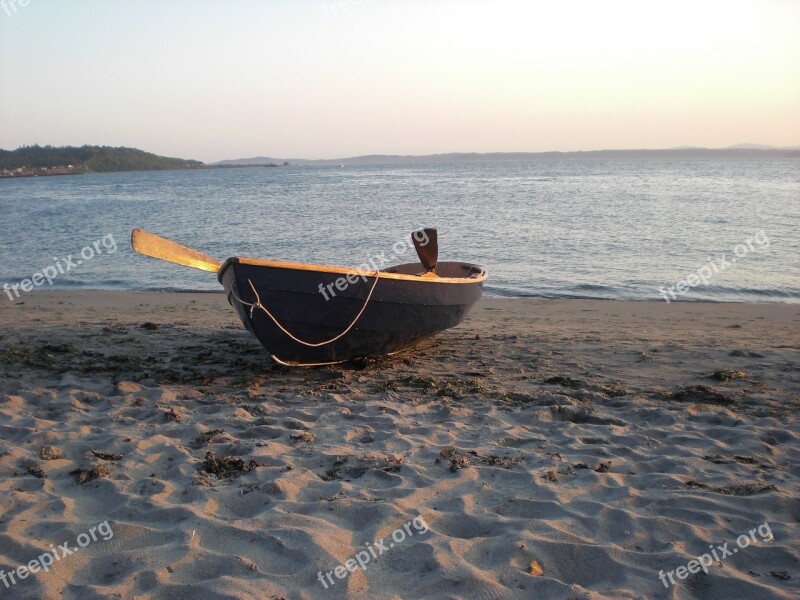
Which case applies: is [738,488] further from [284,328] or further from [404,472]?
[284,328]

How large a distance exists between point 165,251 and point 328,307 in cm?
168

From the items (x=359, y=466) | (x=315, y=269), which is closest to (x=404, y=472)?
(x=359, y=466)

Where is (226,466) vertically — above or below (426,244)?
below

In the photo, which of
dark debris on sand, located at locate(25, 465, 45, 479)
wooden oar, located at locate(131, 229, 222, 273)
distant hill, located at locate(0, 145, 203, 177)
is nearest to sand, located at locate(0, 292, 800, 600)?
dark debris on sand, located at locate(25, 465, 45, 479)

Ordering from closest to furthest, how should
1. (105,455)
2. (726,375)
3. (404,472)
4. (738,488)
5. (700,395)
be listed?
(738,488) < (404,472) < (105,455) < (700,395) < (726,375)

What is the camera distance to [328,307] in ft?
21.6

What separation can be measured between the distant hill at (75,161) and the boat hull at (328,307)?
363 ft

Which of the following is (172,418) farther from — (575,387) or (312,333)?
(575,387)

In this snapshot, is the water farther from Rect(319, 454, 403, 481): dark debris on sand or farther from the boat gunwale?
Rect(319, 454, 403, 481): dark debris on sand

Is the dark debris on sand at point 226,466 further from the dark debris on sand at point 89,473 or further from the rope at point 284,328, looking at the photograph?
the rope at point 284,328

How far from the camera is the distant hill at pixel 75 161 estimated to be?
354 ft

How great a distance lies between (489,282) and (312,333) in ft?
30.5

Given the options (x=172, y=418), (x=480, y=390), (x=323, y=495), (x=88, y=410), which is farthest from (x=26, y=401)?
(x=480, y=390)

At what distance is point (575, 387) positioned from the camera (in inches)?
252
